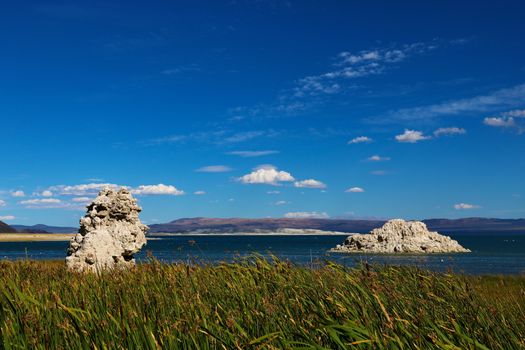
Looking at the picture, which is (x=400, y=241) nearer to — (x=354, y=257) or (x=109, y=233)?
(x=109, y=233)

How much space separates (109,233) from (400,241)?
66682 millimetres

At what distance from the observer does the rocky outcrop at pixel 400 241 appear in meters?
77.7

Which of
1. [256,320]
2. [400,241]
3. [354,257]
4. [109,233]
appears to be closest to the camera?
[256,320]

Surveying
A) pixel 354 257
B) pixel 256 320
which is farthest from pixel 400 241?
pixel 256 320

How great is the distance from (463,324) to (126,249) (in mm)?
13484

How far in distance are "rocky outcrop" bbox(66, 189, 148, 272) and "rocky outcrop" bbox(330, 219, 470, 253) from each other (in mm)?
62470

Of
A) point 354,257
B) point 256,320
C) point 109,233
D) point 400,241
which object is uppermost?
point 109,233

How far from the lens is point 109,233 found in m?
18.6

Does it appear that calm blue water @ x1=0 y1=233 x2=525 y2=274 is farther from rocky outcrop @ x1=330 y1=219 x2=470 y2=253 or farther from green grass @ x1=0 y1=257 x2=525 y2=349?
rocky outcrop @ x1=330 y1=219 x2=470 y2=253

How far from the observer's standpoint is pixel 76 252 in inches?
695

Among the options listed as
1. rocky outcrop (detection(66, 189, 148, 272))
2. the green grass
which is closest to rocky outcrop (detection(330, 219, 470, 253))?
rocky outcrop (detection(66, 189, 148, 272))

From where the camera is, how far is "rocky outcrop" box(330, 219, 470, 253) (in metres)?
77.7

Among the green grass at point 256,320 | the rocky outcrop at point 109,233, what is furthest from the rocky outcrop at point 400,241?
the green grass at point 256,320

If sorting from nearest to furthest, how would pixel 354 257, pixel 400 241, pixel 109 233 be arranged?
pixel 354 257
pixel 109 233
pixel 400 241
